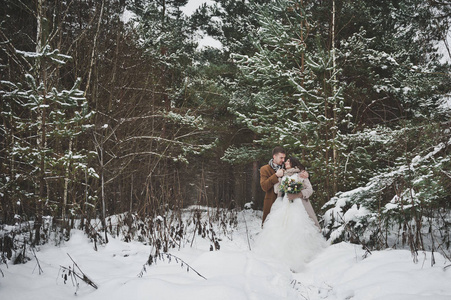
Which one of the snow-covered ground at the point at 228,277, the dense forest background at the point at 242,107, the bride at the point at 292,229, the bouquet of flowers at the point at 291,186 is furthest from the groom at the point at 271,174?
the snow-covered ground at the point at 228,277

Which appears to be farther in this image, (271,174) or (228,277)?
(271,174)

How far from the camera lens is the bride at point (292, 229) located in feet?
13.6

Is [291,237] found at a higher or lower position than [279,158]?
lower

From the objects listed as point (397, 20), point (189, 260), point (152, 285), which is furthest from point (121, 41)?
point (397, 20)

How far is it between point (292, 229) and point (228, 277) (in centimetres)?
175

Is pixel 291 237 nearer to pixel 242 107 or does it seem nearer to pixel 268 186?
pixel 268 186

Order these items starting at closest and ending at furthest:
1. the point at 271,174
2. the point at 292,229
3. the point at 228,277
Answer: the point at 228,277 → the point at 292,229 → the point at 271,174

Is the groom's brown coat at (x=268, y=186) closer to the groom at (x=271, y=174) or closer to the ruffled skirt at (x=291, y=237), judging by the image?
the groom at (x=271, y=174)

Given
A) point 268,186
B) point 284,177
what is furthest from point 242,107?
point 284,177

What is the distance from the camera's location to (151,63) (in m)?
10.4

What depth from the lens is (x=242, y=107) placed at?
10.8m

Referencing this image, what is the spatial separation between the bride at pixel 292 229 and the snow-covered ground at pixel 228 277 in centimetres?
21

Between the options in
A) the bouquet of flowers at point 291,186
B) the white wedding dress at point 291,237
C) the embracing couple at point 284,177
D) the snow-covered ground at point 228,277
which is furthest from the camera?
the embracing couple at point 284,177

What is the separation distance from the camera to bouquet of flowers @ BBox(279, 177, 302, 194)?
4699 millimetres
